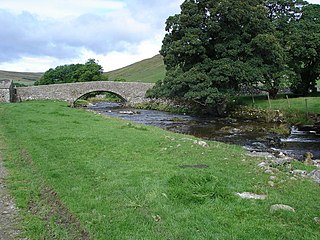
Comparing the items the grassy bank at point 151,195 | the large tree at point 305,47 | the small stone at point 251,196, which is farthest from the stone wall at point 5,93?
the small stone at point 251,196

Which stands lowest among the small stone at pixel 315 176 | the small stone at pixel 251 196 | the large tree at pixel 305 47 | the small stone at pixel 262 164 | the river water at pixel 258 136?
the river water at pixel 258 136

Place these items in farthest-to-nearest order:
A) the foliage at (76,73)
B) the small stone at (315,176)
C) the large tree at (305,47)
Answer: the foliage at (76,73) → the large tree at (305,47) → the small stone at (315,176)

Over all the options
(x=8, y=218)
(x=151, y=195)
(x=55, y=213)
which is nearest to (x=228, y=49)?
(x=151, y=195)

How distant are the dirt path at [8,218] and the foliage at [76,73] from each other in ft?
Result: 283

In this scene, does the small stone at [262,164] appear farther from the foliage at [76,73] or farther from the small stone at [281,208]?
the foliage at [76,73]

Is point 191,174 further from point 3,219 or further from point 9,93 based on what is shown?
point 9,93

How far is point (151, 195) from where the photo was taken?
28.5 feet

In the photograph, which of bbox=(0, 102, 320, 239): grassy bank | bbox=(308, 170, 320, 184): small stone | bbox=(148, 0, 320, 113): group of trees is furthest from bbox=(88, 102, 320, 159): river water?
bbox=(0, 102, 320, 239): grassy bank

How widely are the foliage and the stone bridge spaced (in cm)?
2976

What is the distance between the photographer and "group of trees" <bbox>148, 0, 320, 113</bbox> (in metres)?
36.5

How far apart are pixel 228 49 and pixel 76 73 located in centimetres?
6873

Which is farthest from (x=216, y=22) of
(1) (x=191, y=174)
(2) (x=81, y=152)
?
(1) (x=191, y=174)

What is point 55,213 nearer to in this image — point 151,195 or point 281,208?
point 151,195

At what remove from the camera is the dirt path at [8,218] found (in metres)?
6.95
